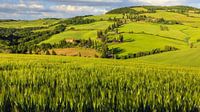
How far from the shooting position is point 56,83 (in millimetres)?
27516

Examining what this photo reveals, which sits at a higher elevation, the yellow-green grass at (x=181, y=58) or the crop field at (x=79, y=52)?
the yellow-green grass at (x=181, y=58)

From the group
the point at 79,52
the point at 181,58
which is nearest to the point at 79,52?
the point at 79,52

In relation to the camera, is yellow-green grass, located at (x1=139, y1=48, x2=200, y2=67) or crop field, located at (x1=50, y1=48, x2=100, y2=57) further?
crop field, located at (x1=50, y1=48, x2=100, y2=57)

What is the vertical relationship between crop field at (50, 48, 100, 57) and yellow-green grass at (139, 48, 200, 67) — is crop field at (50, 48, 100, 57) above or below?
below

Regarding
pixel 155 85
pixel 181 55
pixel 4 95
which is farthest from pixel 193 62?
pixel 4 95

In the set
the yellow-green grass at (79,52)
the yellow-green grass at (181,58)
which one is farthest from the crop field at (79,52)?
the yellow-green grass at (181,58)

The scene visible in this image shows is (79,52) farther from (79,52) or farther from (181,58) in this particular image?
(181,58)

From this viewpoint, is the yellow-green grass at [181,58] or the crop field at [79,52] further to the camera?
the crop field at [79,52]

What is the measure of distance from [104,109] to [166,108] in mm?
3374

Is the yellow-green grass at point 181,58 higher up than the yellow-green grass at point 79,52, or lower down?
higher up

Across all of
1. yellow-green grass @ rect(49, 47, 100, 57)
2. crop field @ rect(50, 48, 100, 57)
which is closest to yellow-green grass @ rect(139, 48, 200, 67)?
yellow-green grass @ rect(49, 47, 100, 57)

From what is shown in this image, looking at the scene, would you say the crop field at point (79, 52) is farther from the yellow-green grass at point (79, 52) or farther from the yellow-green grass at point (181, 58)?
the yellow-green grass at point (181, 58)

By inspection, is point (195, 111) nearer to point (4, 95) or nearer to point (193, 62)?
point (4, 95)

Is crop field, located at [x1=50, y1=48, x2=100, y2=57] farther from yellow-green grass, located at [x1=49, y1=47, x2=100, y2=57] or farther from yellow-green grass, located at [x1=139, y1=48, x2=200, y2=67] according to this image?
yellow-green grass, located at [x1=139, y1=48, x2=200, y2=67]
